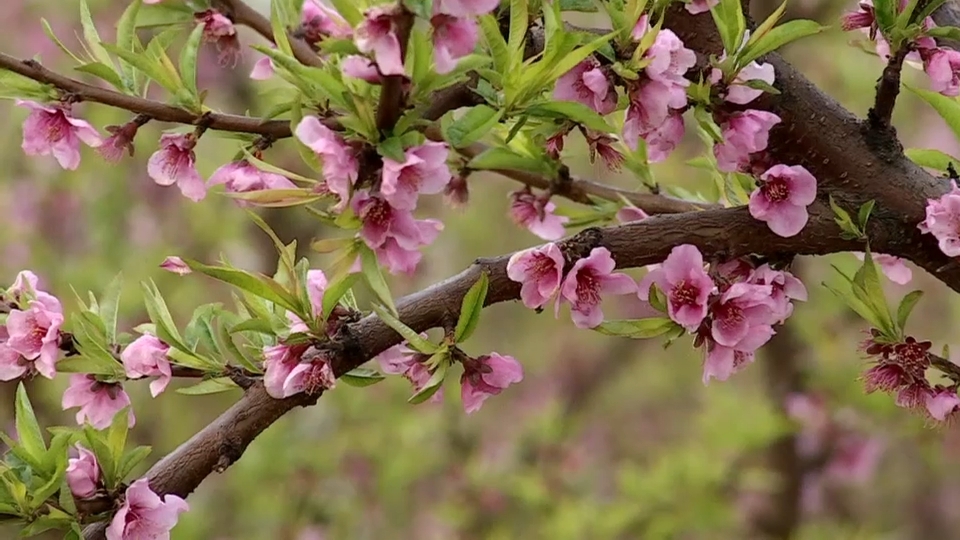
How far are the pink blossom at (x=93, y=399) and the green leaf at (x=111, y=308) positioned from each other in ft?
0.13

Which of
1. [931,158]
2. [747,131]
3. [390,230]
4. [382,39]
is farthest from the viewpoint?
[931,158]

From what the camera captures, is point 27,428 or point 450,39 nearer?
point 450,39

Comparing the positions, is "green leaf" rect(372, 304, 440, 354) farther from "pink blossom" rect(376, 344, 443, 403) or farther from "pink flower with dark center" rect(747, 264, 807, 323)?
"pink flower with dark center" rect(747, 264, 807, 323)

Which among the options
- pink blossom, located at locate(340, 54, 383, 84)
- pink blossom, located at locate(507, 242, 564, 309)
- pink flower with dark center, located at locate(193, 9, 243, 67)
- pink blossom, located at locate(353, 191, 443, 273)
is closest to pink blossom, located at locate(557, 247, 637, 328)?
pink blossom, located at locate(507, 242, 564, 309)

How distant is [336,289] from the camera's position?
69 cm

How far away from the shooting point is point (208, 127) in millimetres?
779

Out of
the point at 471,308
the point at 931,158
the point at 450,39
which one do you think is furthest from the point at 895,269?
the point at 450,39

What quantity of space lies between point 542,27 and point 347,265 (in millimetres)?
285

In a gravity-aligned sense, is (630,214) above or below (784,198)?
below

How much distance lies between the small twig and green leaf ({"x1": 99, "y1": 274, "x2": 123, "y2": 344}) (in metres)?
0.65

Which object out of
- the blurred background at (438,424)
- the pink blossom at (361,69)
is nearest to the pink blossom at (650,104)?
the pink blossom at (361,69)

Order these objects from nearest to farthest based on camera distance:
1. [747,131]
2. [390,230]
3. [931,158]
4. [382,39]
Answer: [382,39]
[390,230]
[747,131]
[931,158]

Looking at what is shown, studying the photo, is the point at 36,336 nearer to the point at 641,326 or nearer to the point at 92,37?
the point at 92,37

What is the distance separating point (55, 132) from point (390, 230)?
1.11ft
